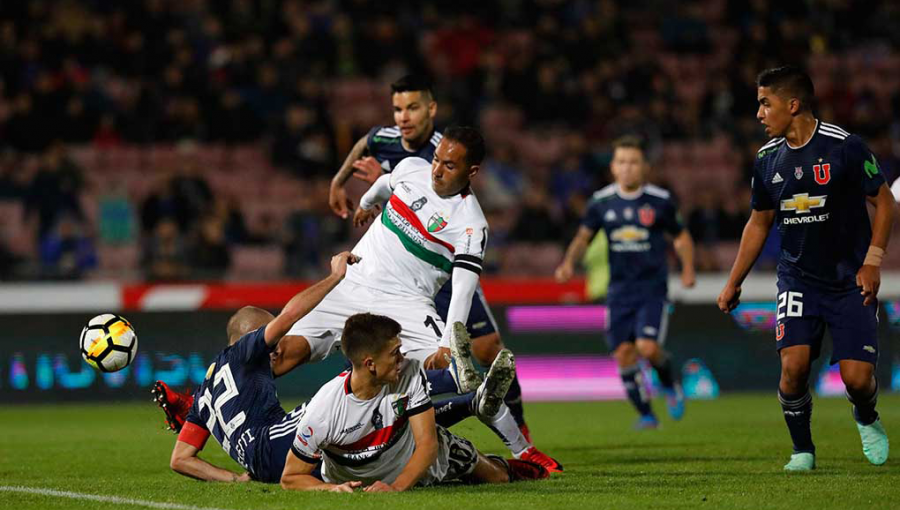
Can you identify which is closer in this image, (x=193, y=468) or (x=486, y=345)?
(x=193, y=468)

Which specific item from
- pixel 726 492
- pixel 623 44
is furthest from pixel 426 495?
pixel 623 44

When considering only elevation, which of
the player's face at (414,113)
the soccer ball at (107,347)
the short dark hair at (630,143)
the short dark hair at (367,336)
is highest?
the player's face at (414,113)

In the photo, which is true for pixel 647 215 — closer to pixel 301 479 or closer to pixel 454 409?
pixel 454 409

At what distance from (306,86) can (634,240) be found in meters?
8.29

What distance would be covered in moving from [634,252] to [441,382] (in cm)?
523

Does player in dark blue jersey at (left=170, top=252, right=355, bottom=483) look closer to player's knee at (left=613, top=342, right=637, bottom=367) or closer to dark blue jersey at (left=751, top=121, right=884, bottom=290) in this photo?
dark blue jersey at (left=751, top=121, right=884, bottom=290)

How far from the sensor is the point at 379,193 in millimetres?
8734

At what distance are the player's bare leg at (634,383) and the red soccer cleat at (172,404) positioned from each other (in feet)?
16.9

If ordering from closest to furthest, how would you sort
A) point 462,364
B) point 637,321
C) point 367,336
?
point 367,336 < point 462,364 < point 637,321

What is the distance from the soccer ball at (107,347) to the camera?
8.32 metres

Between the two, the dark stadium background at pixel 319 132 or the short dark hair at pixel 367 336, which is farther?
the dark stadium background at pixel 319 132

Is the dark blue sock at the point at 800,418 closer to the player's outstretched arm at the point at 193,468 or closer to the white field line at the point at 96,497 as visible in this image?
the player's outstretched arm at the point at 193,468

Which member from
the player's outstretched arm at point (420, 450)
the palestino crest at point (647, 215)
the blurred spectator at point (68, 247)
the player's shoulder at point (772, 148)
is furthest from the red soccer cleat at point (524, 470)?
the blurred spectator at point (68, 247)

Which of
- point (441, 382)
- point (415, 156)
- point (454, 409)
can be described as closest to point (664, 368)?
point (415, 156)
